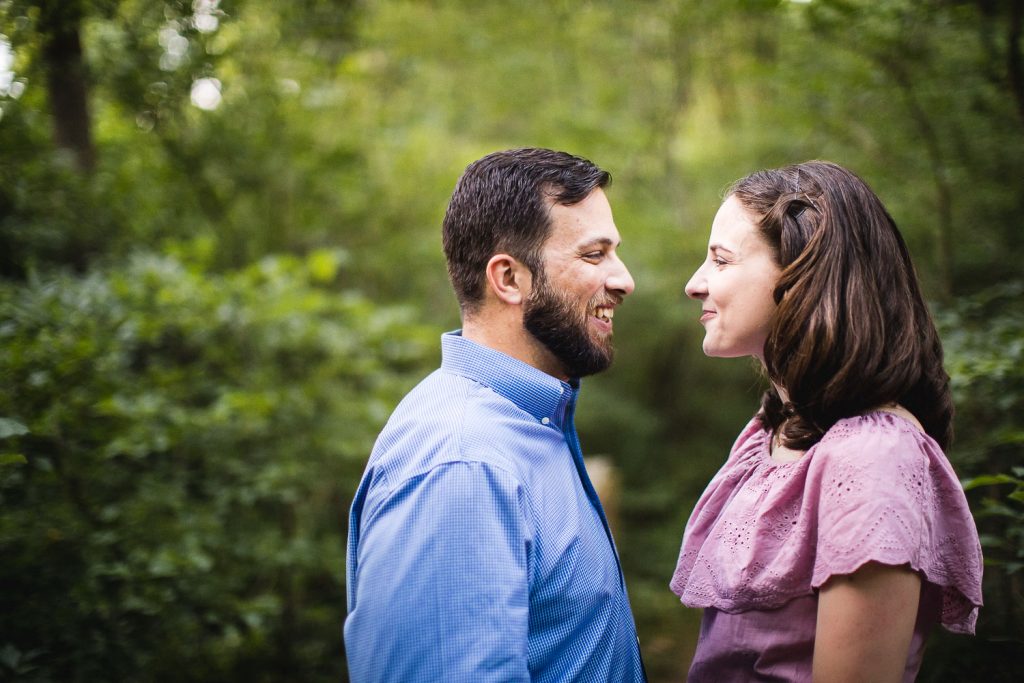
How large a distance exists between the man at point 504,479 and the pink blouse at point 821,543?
25 centimetres

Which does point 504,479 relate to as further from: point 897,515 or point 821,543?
point 897,515

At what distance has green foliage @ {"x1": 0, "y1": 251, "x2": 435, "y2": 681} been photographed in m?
2.41

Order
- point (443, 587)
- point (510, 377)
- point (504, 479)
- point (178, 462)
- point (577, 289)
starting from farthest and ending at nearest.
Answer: point (178, 462) → point (577, 289) → point (510, 377) → point (504, 479) → point (443, 587)

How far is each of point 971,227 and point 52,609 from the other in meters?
4.91

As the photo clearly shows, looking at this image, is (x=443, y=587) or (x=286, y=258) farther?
(x=286, y=258)

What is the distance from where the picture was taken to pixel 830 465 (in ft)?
4.71

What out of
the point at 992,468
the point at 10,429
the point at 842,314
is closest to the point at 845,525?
the point at 842,314

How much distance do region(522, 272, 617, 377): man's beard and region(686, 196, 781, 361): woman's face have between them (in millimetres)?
286

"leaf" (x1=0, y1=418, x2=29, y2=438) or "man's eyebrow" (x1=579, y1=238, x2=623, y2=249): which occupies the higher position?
"man's eyebrow" (x1=579, y1=238, x2=623, y2=249)

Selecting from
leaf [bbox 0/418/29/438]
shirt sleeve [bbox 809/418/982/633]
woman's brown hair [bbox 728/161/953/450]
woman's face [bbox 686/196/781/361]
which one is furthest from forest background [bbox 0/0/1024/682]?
woman's face [bbox 686/196/781/361]

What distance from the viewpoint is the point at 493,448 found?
58.2 inches

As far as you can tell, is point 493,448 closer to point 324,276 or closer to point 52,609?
point 52,609

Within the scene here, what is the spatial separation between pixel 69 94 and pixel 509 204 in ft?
11.4

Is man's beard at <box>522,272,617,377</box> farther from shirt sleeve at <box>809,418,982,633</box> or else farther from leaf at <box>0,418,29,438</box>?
leaf at <box>0,418,29,438</box>
